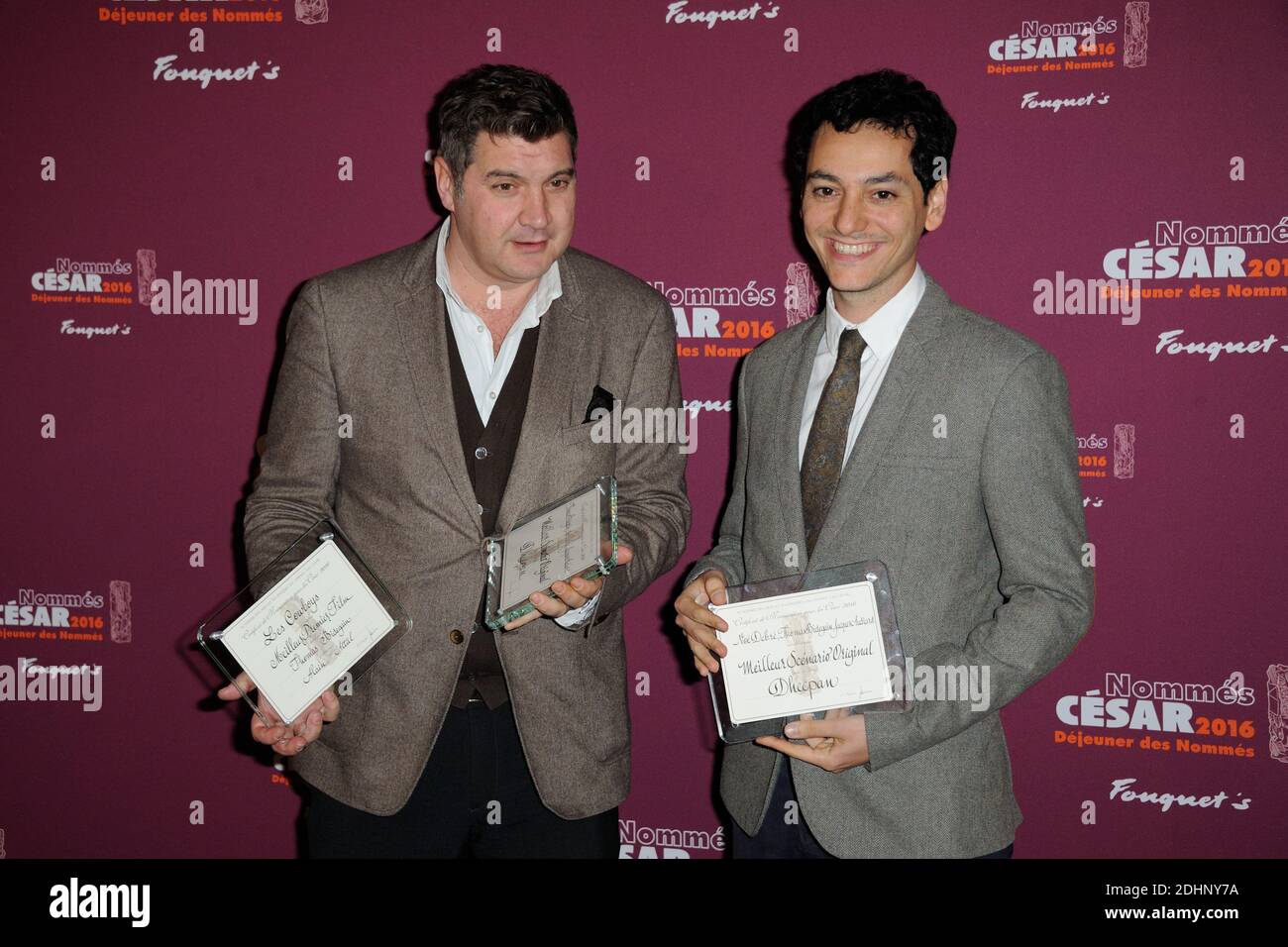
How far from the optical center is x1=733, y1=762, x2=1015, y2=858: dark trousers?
2.08 metres

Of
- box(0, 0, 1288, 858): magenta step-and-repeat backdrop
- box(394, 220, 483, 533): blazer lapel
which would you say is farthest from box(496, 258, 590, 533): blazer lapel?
box(0, 0, 1288, 858): magenta step-and-repeat backdrop

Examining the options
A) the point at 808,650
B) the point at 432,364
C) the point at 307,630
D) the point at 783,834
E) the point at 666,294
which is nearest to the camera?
the point at 808,650

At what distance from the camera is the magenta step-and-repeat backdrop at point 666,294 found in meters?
3.02

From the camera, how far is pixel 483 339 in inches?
92.6

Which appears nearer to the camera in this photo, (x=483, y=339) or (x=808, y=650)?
(x=808, y=650)

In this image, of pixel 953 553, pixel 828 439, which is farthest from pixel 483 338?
pixel 953 553

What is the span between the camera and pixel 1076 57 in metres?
3.00

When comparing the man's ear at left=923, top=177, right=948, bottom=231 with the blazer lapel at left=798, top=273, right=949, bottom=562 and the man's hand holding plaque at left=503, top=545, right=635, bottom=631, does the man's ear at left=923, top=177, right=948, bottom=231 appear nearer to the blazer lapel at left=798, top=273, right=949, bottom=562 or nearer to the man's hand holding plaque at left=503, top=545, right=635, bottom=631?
the blazer lapel at left=798, top=273, right=949, bottom=562

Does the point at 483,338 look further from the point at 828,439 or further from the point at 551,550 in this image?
the point at 828,439

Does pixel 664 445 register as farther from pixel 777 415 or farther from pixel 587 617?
pixel 587 617

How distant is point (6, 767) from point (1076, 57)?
14.5 ft

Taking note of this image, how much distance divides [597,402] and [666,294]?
3.46ft

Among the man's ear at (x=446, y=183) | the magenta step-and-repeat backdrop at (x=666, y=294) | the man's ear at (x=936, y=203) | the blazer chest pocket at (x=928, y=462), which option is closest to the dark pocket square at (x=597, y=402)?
the man's ear at (x=446, y=183)

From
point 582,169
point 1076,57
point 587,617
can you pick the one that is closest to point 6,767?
point 587,617
